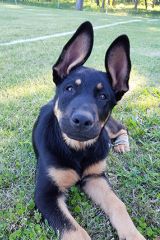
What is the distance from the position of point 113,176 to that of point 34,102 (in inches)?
82.4

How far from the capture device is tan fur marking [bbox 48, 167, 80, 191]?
3010 mm

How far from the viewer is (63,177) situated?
3062 millimetres

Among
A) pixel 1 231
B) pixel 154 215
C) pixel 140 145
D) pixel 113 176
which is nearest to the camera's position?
pixel 1 231

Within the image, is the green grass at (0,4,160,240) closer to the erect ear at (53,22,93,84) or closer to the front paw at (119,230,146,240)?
the front paw at (119,230,146,240)

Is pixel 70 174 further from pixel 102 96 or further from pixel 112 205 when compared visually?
pixel 102 96

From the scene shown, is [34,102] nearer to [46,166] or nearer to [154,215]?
[46,166]

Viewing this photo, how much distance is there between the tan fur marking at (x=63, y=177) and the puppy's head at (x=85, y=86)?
28 centimetres

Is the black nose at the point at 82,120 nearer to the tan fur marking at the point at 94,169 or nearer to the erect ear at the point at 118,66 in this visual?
the tan fur marking at the point at 94,169

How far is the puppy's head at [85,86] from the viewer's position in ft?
9.41

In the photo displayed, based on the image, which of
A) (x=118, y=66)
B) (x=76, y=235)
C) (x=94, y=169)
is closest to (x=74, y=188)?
(x=94, y=169)

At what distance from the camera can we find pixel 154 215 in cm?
302

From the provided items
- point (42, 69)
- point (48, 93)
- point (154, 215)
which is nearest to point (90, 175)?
point (154, 215)

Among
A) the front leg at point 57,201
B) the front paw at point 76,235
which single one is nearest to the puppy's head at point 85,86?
A: the front leg at point 57,201

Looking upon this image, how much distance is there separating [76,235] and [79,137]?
0.73 metres
